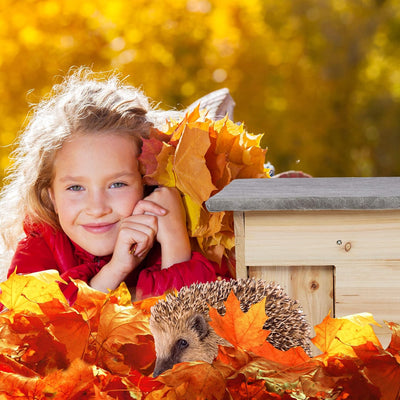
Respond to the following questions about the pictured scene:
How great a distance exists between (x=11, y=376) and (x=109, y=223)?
0.77 metres

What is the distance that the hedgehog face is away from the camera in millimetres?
739

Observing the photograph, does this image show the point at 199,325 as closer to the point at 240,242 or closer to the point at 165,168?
the point at 240,242

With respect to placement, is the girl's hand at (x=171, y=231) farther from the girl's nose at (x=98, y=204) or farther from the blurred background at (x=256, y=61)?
the blurred background at (x=256, y=61)

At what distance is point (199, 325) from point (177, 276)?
1.56ft

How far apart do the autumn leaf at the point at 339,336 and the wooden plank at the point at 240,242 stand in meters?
0.30

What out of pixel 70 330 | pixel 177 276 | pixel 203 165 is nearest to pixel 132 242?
pixel 177 276

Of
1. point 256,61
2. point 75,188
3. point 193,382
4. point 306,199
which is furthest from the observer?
point 256,61

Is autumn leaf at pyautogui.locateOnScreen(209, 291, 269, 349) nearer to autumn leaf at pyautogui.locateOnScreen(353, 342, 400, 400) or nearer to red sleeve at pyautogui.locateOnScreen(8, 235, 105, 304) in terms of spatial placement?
autumn leaf at pyautogui.locateOnScreen(353, 342, 400, 400)

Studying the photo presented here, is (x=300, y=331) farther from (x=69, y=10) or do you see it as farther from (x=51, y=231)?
(x=69, y=10)

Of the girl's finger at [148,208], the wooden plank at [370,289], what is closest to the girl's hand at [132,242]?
the girl's finger at [148,208]

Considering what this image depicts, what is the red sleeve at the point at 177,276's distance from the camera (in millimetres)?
1195

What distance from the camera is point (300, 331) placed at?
0.83 meters

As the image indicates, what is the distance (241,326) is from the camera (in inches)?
24.8

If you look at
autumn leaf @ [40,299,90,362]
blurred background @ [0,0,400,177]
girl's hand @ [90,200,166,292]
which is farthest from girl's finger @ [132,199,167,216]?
blurred background @ [0,0,400,177]
